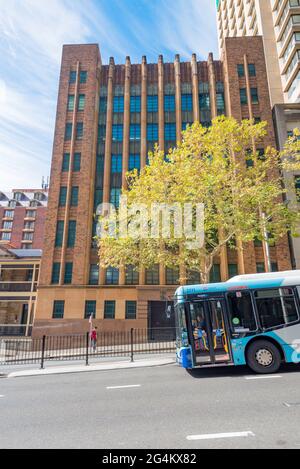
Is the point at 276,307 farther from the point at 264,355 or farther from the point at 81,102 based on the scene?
the point at 81,102

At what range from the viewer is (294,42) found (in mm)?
31312

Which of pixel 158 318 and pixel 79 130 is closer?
pixel 158 318

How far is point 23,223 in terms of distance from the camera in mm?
72688

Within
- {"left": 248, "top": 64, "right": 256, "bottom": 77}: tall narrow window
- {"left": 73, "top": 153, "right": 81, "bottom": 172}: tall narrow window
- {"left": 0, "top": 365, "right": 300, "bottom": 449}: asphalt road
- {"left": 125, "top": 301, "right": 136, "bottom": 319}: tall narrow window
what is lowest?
{"left": 0, "top": 365, "right": 300, "bottom": 449}: asphalt road

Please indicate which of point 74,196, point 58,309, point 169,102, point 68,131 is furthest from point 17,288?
point 169,102

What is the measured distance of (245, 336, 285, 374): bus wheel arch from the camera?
29.6 feet

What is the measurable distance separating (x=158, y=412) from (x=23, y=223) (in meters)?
75.2

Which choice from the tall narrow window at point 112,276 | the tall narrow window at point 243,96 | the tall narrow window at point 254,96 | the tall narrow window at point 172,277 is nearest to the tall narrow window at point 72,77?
the tall narrow window at point 243,96

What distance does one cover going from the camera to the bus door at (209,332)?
9.44 m

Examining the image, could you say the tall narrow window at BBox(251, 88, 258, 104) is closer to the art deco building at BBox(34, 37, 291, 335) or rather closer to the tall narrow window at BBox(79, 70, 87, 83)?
the art deco building at BBox(34, 37, 291, 335)

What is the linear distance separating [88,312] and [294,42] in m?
37.9

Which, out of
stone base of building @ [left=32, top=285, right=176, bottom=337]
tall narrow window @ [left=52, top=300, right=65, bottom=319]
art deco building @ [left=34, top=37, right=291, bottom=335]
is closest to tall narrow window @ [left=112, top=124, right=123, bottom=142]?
art deco building @ [left=34, top=37, right=291, bottom=335]
